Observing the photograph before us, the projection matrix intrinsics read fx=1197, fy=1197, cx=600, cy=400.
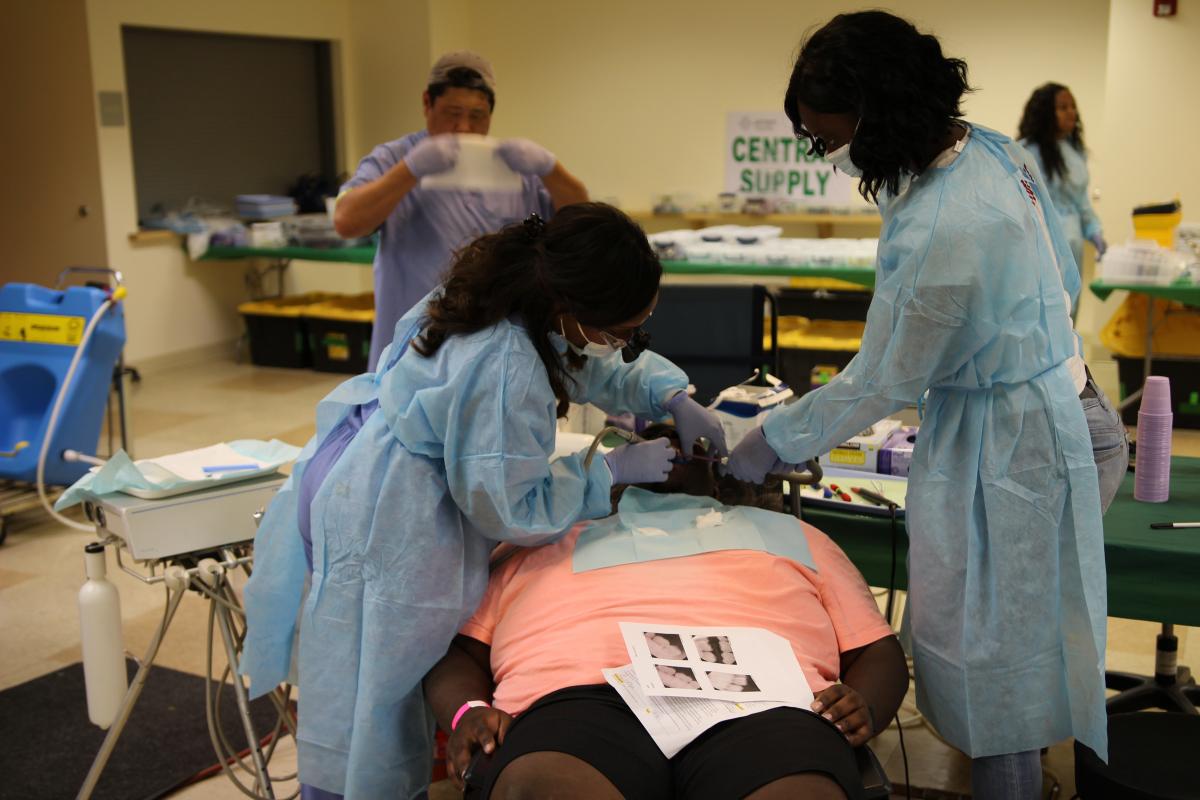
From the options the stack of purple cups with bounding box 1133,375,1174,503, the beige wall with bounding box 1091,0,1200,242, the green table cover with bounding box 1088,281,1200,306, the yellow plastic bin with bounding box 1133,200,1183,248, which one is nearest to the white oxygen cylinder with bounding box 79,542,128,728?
the stack of purple cups with bounding box 1133,375,1174,503

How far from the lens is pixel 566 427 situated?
2.91 meters

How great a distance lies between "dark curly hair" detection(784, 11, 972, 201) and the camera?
1.66 m

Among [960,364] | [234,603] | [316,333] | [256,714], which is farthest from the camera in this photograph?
[316,333]

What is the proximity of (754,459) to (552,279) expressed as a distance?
0.45m

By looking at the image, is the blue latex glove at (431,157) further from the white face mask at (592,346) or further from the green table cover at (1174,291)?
the green table cover at (1174,291)

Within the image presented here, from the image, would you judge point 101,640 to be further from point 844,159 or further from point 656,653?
point 844,159

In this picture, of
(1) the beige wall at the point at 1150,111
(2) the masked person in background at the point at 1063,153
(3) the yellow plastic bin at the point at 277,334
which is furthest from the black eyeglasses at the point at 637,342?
(3) the yellow plastic bin at the point at 277,334

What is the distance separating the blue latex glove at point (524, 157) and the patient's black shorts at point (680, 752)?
5.98ft

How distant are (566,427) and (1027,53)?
501 centimetres

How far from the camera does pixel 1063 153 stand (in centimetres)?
545

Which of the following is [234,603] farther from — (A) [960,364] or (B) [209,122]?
(B) [209,122]

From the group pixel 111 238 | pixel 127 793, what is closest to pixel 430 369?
pixel 127 793

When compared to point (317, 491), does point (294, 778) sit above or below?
below

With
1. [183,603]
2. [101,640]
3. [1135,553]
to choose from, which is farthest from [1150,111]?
[101,640]
